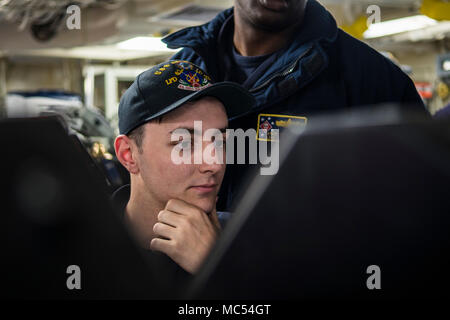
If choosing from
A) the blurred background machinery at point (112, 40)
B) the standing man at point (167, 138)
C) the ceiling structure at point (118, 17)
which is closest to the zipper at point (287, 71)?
the standing man at point (167, 138)

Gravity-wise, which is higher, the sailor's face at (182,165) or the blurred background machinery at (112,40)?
the blurred background machinery at (112,40)

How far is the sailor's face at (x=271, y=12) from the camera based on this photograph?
1229 mm

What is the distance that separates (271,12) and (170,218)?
2.21ft

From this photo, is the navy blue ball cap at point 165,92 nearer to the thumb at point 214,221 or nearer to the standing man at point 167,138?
the standing man at point 167,138

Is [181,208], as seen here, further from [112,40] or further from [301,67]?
[112,40]

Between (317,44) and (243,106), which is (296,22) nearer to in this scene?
(317,44)

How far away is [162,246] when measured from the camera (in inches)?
29.5

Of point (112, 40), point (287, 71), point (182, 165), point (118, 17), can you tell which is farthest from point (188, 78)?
point (112, 40)

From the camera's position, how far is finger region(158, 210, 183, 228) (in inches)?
31.2

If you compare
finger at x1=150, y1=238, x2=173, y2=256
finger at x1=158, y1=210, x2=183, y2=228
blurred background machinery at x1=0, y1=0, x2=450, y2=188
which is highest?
blurred background machinery at x1=0, y1=0, x2=450, y2=188

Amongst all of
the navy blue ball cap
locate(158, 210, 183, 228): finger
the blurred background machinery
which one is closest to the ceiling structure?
the blurred background machinery

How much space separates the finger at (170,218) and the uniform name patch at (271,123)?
528mm

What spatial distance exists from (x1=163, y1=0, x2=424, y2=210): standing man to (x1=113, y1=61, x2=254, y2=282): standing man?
0.29 m

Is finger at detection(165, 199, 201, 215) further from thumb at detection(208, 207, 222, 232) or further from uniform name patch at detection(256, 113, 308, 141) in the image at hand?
uniform name patch at detection(256, 113, 308, 141)
